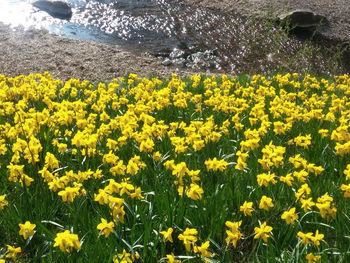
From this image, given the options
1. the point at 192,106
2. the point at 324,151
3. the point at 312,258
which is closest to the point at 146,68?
the point at 192,106

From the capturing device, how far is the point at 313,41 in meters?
14.3

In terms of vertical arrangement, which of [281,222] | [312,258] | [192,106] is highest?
[312,258]

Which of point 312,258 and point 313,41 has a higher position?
point 312,258

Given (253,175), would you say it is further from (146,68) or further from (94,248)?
(146,68)

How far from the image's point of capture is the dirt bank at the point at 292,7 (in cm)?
1584

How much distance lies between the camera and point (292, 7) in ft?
56.0

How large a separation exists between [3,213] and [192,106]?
3.42 m

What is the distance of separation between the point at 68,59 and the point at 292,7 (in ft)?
39.0

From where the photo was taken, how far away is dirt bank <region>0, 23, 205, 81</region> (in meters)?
9.92

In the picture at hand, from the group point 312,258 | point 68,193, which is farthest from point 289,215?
point 68,193

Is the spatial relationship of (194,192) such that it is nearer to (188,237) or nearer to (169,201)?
(169,201)

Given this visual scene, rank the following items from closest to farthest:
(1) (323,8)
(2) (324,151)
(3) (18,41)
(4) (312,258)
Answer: (4) (312,258)
(2) (324,151)
(3) (18,41)
(1) (323,8)

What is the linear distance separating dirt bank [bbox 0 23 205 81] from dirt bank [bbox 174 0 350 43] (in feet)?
24.9

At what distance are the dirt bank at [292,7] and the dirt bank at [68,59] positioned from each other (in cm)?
758
